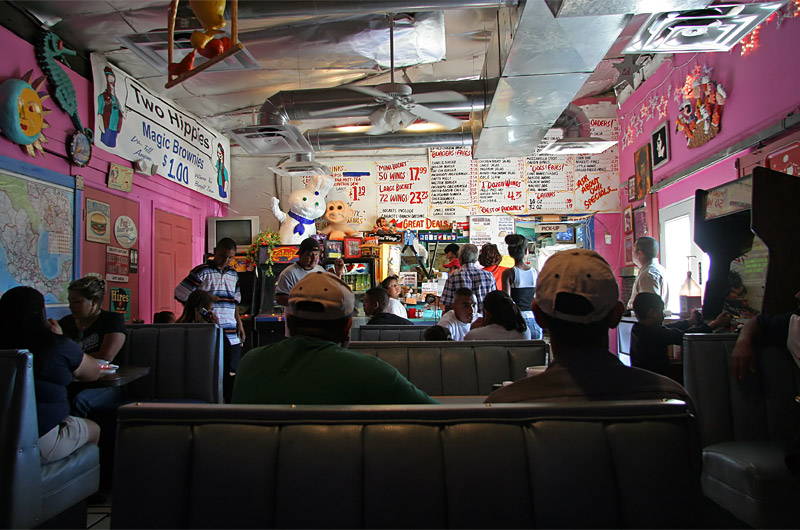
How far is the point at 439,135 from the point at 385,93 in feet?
6.85

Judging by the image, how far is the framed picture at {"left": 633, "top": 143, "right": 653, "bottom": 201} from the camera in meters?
6.55

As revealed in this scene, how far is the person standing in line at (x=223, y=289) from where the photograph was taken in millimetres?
4129

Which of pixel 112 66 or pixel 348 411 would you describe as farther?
pixel 112 66

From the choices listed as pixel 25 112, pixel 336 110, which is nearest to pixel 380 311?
pixel 336 110

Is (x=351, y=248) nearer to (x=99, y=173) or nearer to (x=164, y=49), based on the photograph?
(x=99, y=173)

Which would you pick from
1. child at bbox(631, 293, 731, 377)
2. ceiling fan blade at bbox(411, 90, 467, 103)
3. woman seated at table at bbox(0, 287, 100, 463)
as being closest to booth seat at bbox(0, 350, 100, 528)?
woman seated at table at bbox(0, 287, 100, 463)

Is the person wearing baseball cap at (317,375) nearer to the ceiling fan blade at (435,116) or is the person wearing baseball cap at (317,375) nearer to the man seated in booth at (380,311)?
the man seated in booth at (380,311)

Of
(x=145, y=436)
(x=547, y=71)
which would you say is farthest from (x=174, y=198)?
(x=145, y=436)

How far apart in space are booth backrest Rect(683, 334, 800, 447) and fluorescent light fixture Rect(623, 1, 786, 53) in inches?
90.6

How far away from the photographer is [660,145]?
6156mm

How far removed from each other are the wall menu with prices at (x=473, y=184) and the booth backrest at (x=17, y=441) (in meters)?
6.36

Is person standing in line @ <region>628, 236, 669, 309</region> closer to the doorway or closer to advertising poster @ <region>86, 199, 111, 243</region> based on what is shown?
the doorway

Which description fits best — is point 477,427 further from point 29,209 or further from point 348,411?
point 29,209

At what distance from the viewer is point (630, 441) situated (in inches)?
36.4
